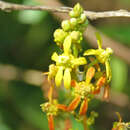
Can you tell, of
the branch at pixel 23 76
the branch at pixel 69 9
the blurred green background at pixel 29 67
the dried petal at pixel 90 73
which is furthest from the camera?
the branch at pixel 23 76

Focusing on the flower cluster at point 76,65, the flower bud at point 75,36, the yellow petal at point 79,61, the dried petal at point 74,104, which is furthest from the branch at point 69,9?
the dried petal at point 74,104

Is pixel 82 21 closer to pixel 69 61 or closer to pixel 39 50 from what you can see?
pixel 69 61

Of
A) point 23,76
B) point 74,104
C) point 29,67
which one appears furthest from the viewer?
point 29,67

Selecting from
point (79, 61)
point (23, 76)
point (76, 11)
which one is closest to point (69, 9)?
point (76, 11)

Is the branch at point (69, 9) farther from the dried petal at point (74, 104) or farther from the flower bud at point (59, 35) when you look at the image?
the dried petal at point (74, 104)

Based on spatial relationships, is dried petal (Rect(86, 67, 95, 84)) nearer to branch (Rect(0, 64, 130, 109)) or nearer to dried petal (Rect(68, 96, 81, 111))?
dried petal (Rect(68, 96, 81, 111))

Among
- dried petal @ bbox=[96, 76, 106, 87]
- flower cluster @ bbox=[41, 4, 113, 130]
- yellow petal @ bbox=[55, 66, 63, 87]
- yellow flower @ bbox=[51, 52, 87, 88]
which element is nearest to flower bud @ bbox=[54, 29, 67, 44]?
flower cluster @ bbox=[41, 4, 113, 130]

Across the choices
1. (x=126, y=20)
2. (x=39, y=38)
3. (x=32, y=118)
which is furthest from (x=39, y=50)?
(x=126, y=20)

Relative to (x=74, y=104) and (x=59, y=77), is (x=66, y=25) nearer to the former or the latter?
(x=59, y=77)
